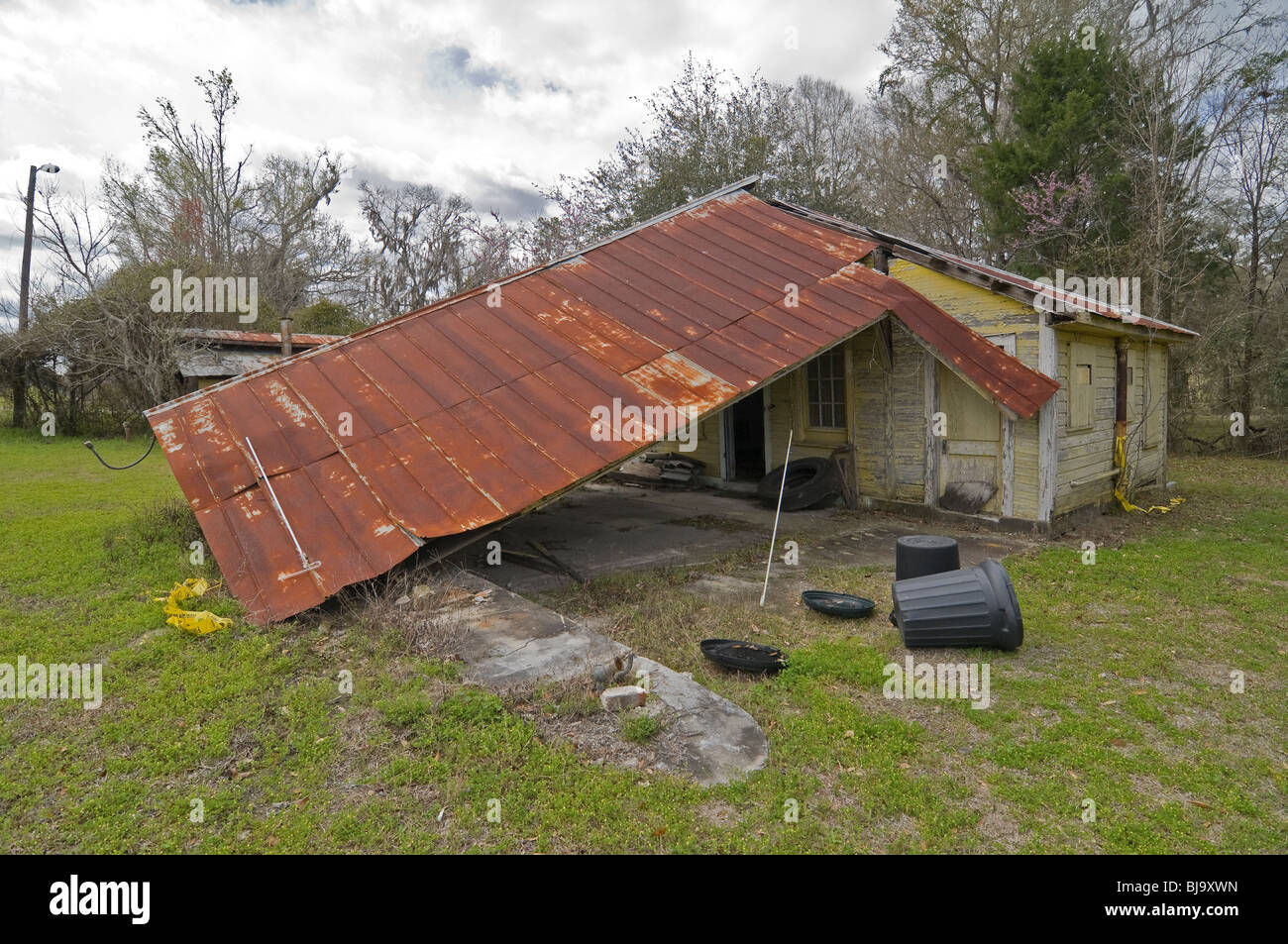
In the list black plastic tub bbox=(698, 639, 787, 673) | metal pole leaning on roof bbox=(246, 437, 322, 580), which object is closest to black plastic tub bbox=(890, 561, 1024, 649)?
black plastic tub bbox=(698, 639, 787, 673)

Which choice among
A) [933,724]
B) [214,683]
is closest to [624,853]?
[933,724]

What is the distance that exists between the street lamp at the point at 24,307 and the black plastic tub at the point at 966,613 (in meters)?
24.2

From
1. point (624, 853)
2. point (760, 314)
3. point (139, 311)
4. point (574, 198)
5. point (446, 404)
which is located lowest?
point (624, 853)

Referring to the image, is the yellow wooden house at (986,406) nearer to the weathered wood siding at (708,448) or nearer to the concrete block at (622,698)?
the weathered wood siding at (708,448)

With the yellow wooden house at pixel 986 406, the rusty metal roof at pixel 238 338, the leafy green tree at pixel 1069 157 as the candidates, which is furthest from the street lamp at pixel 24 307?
the leafy green tree at pixel 1069 157

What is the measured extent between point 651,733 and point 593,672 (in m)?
0.68

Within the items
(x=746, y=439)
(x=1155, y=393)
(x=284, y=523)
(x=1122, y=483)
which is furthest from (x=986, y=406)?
(x=284, y=523)

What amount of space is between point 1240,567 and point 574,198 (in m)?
20.3

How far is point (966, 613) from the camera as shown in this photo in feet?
17.8

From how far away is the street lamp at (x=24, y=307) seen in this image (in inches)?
780

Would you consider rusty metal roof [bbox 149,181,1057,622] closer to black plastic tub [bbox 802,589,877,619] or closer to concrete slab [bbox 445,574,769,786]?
concrete slab [bbox 445,574,769,786]

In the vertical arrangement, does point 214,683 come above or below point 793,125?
below

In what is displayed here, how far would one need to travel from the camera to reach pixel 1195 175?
678 inches

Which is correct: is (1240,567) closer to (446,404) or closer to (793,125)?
(446,404)
